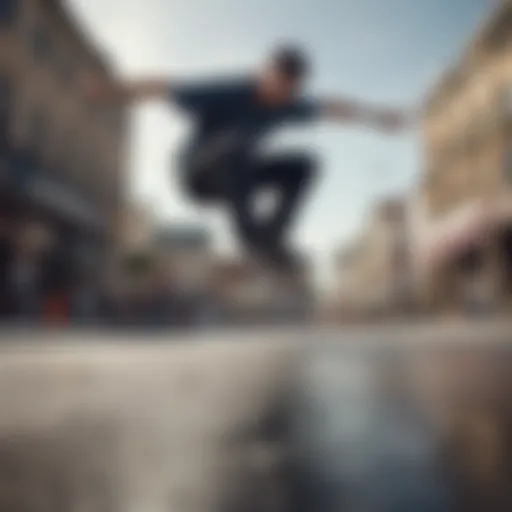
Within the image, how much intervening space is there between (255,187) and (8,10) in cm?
156

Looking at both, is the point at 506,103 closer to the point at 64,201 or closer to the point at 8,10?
the point at 64,201

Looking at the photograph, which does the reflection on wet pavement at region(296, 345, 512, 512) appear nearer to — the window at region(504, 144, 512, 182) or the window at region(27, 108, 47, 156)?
the window at region(27, 108, 47, 156)

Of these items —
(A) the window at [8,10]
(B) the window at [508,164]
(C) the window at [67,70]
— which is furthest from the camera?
(B) the window at [508,164]

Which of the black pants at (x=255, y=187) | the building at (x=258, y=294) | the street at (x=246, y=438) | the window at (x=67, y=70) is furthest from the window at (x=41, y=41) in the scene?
the street at (x=246, y=438)

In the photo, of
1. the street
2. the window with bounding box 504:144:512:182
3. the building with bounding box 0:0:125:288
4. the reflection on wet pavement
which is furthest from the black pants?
the window with bounding box 504:144:512:182

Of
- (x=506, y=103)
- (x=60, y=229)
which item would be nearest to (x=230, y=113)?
(x=60, y=229)

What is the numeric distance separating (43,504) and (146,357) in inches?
101

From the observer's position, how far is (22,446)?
1009 mm

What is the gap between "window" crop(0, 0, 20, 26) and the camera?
8.42 feet

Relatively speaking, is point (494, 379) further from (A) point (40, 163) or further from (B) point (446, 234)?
(B) point (446, 234)

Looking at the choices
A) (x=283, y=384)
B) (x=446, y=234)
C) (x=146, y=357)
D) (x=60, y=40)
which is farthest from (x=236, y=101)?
(x=446, y=234)

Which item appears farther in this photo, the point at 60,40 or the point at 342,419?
the point at 60,40

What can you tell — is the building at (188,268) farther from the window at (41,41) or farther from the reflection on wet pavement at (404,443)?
the reflection on wet pavement at (404,443)

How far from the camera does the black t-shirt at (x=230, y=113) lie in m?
3.75
